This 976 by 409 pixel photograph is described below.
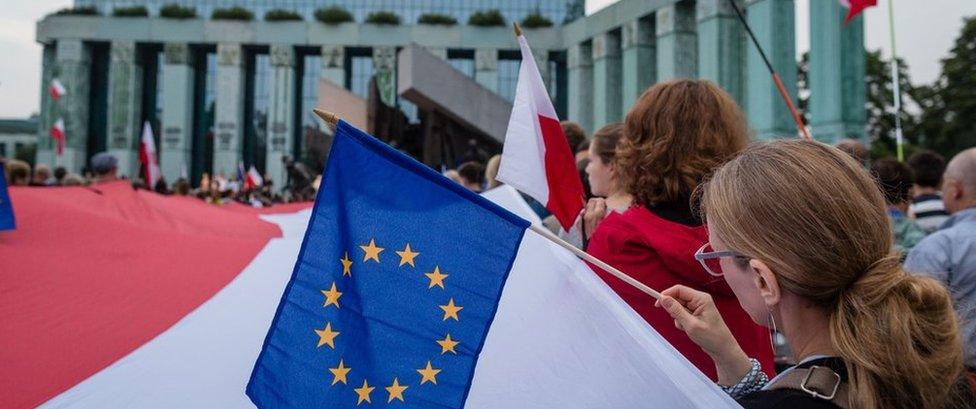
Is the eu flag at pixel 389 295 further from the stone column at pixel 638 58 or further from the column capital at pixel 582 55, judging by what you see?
the column capital at pixel 582 55

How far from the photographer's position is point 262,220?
225 inches

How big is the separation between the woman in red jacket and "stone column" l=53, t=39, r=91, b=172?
33538 millimetres

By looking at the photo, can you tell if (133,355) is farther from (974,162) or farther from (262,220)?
(262,220)

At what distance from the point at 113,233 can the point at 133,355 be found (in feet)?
4.95

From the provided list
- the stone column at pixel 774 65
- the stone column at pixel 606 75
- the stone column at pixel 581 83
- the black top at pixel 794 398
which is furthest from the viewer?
the stone column at pixel 581 83

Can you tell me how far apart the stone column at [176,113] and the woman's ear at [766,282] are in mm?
32432

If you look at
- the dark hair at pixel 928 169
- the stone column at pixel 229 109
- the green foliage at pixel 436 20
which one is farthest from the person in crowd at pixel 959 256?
the stone column at pixel 229 109

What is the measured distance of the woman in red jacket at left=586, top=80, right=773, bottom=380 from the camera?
187 centimetres

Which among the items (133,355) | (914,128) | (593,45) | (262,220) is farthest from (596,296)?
(914,128)

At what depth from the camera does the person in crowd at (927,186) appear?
430cm

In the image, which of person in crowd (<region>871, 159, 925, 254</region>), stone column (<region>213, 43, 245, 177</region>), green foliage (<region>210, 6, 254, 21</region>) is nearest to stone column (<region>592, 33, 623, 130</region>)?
stone column (<region>213, 43, 245, 177</region>)

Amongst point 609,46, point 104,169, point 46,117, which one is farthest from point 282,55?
point 104,169

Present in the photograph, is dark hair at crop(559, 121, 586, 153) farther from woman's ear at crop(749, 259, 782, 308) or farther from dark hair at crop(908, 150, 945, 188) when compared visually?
woman's ear at crop(749, 259, 782, 308)

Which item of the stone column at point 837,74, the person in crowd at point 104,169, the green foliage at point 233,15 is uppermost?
the green foliage at point 233,15
